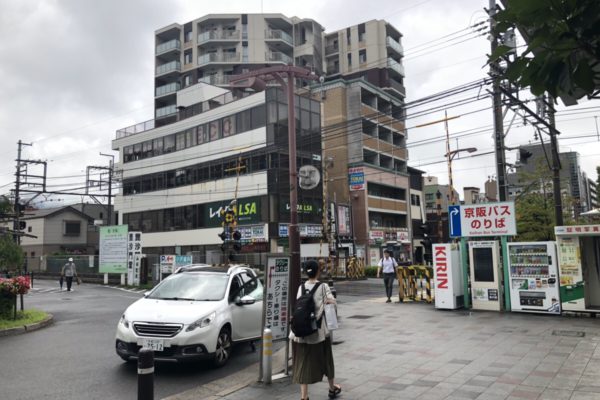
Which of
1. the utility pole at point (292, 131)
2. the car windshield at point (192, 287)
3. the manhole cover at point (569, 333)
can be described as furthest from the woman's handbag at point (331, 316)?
the manhole cover at point (569, 333)

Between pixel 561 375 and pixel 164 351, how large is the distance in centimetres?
597

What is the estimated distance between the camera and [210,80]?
5734cm

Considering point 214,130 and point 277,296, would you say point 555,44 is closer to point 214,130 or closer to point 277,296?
point 277,296

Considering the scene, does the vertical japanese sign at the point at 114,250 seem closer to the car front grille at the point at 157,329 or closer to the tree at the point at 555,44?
the car front grille at the point at 157,329

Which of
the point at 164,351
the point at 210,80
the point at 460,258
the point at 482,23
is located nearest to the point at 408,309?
the point at 460,258

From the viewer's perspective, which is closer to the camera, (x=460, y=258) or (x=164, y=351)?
(x=164, y=351)

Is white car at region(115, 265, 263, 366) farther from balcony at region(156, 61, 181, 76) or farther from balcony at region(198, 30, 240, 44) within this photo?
balcony at region(156, 61, 181, 76)

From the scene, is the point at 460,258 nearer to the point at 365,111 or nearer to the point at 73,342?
the point at 73,342

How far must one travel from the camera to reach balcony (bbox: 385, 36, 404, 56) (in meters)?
60.4

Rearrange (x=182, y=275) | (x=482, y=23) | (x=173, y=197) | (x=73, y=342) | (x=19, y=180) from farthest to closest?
(x=173, y=197)
(x=19, y=180)
(x=482, y=23)
(x=73, y=342)
(x=182, y=275)

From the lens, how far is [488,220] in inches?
534

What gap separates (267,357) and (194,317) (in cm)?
165

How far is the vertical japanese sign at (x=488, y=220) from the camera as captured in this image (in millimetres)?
13227

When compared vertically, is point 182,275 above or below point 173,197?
below
